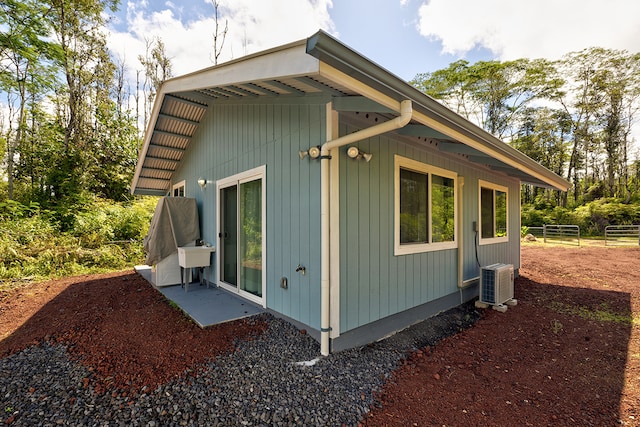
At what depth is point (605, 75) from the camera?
18.6m

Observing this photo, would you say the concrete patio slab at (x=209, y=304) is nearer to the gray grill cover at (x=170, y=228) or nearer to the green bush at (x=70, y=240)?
the gray grill cover at (x=170, y=228)

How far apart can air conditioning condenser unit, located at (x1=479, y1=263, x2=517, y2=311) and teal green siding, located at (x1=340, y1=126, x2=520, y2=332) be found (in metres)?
0.77

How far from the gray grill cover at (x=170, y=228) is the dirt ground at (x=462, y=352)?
76 centimetres

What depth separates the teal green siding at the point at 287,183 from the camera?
119 inches

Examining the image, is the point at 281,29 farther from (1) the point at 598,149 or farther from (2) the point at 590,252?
(1) the point at 598,149

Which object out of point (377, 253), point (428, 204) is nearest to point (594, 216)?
point (428, 204)

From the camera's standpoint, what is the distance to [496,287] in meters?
4.53

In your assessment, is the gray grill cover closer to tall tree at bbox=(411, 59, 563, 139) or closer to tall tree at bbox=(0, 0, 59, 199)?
tall tree at bbox=(0, 0, 59, 199)

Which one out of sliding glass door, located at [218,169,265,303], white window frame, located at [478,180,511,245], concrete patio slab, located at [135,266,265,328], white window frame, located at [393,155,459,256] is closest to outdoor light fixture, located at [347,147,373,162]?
white window frame, located at [393,155,459,256]

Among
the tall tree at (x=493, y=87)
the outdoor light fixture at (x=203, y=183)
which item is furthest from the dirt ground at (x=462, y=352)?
the tall tree at (x=493, y=87)

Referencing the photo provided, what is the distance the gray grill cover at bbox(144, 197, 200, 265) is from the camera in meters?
5.21

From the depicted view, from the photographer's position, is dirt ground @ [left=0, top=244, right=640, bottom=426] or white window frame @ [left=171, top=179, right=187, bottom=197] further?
white window frame @ [left=171, top=179, right=187, bottom=197]

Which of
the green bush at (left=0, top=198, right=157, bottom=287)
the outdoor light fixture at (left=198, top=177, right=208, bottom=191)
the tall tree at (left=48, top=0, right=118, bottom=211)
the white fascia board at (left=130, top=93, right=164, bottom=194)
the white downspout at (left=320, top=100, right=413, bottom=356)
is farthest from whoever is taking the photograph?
the tall tree at (left=48, top=0, right=118, bottom=211)

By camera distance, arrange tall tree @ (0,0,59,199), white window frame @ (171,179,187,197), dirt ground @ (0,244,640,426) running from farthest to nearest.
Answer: tall tree @ (0,0,59,199) → white window frame @ (171,179,187,197) → dirt ground @ (0,244,640,426)
